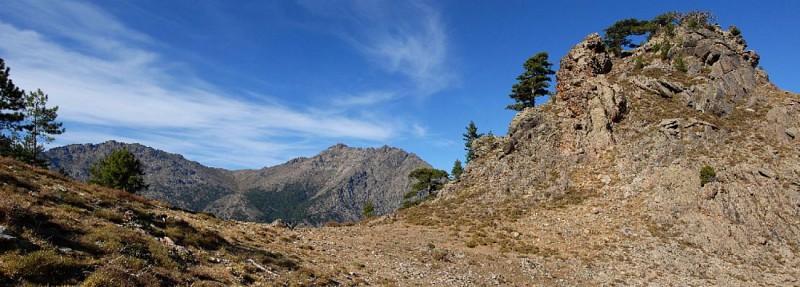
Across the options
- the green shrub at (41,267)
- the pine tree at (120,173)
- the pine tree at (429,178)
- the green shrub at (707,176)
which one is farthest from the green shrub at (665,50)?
the pine tree at (120,173)

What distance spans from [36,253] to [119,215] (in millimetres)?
9477

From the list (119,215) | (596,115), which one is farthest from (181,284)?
(596,115)

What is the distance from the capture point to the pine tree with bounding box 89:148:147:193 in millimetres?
64375

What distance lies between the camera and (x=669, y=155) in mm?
45344

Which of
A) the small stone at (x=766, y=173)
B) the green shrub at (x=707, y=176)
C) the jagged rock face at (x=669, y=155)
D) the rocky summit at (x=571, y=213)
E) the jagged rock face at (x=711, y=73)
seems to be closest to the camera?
the rocky summit at (x=571, y=213)

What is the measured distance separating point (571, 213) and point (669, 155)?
1429 cm

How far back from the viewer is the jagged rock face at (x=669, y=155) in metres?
34.4

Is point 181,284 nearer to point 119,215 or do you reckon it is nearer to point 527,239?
point 119,215

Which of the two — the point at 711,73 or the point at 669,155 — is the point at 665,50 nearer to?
the point at 711,73

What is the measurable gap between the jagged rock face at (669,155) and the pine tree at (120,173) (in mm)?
54671

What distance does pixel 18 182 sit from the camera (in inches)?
835

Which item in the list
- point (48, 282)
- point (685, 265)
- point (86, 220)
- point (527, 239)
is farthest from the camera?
point (527, 239)

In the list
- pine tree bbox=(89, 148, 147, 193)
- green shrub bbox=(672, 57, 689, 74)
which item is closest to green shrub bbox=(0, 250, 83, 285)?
pine tree bbox=(89, 148, 147, 193)

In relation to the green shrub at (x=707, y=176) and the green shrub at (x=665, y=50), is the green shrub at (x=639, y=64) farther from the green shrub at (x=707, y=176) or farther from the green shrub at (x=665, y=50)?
the green shrub at (x=707, y=176)
